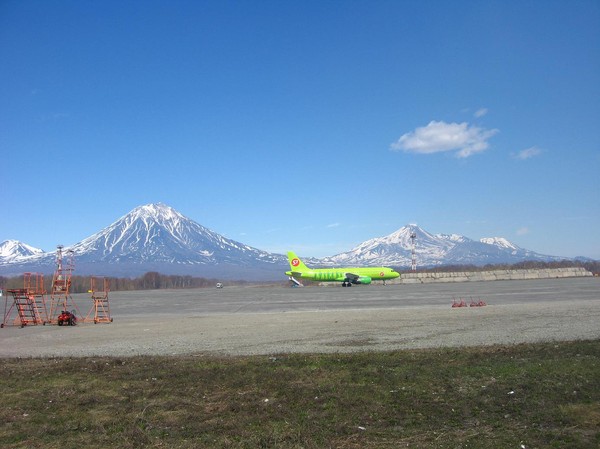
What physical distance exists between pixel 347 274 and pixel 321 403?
78028 mm

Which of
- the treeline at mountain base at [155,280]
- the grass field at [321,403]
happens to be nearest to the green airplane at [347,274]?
the treeline at mountain base at [155,280]

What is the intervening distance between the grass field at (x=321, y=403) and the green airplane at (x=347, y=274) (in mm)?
72261

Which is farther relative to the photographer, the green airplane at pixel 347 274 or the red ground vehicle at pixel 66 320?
the green airplane at pixel 347 274

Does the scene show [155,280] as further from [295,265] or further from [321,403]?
[321,403]

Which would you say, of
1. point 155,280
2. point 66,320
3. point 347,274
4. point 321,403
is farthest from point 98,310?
point 155,280

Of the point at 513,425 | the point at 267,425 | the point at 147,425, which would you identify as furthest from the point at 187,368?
the point at 513,425

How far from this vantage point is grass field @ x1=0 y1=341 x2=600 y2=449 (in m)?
6.54

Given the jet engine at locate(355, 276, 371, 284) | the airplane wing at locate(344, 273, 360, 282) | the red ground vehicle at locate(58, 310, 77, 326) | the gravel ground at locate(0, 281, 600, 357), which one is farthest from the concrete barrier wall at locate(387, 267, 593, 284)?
the red ground vehicle at locate(58, 310, 77, 326)

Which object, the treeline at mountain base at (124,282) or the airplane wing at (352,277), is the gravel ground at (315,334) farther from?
the treeline at mountain base at (124,282)

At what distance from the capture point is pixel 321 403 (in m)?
7.98

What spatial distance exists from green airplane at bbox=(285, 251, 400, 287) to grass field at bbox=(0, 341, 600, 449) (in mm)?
72261

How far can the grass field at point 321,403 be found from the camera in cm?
654

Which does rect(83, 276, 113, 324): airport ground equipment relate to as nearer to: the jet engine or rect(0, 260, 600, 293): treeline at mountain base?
the jet engine

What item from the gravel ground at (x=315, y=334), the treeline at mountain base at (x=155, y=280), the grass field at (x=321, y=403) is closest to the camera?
the grass field at (x=321, y=403)
